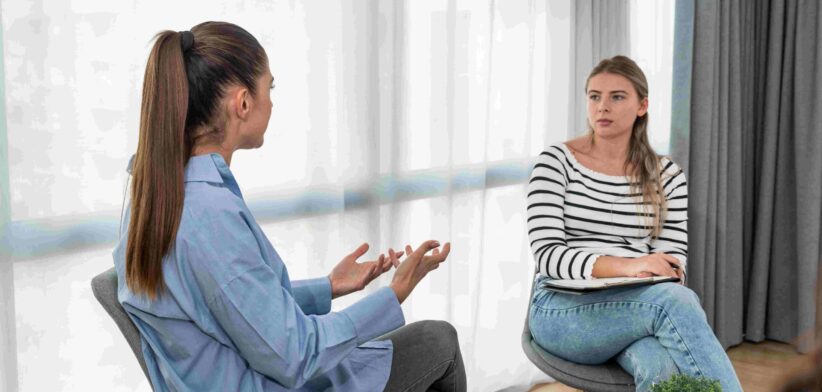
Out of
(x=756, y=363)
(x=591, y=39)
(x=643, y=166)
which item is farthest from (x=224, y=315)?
(x=756, y=363)

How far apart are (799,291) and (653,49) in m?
1.19

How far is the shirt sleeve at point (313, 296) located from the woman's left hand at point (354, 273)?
3 cm

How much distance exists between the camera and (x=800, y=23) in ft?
11.6

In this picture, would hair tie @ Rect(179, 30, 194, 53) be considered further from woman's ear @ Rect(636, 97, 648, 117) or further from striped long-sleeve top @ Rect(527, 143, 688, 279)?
woman's ear @ Rect(636, 97, 648, 117)

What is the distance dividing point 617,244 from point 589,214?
0.38 feet

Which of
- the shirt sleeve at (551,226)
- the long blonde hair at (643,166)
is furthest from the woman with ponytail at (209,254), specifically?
the long blonde hair at (643,166)

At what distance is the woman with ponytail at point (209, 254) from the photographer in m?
1.36

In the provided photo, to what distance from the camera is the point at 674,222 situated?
2.53 meters

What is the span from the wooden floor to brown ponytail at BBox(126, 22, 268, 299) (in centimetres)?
208

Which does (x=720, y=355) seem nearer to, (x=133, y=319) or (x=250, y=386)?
(x=250, y=386)

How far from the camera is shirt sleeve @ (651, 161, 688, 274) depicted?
2.51 meters

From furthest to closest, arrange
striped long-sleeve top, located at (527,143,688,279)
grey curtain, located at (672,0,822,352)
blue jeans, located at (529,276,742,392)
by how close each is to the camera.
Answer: grey curtain, located at (672,0,822,352)
striped long-sleeve top, located at (527,143,688,279)
blue jeans, located at (529,276,742,392)

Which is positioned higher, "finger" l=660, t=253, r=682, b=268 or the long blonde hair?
the long blonde hair

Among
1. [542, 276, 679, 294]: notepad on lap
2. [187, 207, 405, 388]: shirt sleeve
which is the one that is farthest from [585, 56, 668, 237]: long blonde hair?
[187, 207, 405, 388]: shirt sleeve
